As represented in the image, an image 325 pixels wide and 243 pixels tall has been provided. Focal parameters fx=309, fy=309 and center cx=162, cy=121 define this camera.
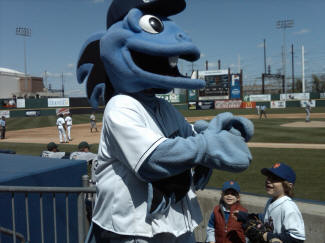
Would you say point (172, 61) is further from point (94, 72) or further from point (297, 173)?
point (297, 173)

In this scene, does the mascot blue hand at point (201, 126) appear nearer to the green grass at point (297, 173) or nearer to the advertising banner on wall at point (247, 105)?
the green grass at point (297, 173)

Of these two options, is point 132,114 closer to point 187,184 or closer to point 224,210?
point 187,184

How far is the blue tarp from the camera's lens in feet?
8.25

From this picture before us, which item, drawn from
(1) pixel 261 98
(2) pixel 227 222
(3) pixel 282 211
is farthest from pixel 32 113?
(3) pixel 282 211

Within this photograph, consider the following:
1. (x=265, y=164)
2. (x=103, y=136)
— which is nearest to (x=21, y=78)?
(x=265, y=164)

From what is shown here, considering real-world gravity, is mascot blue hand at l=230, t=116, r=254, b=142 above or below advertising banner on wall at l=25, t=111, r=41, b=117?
below

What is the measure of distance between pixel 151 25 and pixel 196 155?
85cm

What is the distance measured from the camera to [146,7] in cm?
195

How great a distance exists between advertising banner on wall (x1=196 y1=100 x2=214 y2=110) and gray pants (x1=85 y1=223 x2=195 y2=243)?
4425 centimetres

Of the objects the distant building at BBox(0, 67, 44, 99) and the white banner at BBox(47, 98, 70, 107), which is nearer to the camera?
the white banner at BBox(47, 98, 70, 107)

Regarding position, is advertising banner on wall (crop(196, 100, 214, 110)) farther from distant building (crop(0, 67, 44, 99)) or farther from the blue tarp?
the blue tarp

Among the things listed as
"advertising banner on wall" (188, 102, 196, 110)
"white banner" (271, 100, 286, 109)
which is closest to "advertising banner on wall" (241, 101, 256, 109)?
"white banner" (271, 100, 286, 109)

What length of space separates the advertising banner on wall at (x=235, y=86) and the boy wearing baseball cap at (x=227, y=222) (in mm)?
43203

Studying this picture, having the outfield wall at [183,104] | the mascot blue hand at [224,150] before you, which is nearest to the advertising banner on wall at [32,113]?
the outfield wall at [183,104]
